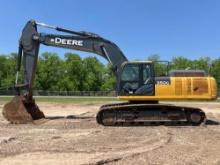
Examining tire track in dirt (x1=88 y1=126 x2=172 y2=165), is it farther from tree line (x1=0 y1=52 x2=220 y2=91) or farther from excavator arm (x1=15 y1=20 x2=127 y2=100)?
tree line (x1=0 y1=52 x2=220 y2=91)

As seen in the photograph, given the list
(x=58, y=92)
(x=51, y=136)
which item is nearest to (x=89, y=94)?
(x=58, y=92)

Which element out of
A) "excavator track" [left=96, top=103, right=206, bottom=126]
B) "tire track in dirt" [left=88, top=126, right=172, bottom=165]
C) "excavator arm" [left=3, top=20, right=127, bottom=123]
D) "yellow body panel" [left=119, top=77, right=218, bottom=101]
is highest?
"excavator arm" [left=3, top=20, right=127, bottom=123]

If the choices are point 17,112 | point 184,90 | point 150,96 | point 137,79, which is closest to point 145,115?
point 150,96

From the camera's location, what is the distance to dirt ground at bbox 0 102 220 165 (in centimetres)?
1077

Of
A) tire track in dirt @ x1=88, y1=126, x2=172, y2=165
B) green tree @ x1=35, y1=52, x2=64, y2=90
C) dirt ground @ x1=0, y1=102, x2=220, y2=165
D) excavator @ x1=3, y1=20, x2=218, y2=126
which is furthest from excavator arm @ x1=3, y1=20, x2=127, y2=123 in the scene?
green tree @ x1=35, y1=52, x2=64, y2=90

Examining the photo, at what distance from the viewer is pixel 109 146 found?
41.9 ft

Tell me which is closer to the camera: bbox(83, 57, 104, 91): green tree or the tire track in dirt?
the tire track in dirt

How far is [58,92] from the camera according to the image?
89750 millimetres

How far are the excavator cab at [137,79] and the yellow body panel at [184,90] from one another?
0.65 ft

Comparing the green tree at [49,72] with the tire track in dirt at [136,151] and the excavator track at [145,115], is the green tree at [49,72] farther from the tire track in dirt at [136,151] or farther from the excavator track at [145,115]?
the tire track in dirt at [136,151]

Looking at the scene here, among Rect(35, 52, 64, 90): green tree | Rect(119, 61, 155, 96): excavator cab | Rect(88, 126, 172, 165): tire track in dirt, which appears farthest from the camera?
Rect(35, 52, 64, 90): green tree

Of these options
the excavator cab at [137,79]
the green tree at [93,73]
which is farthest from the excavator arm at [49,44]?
the green tree at [93,73]

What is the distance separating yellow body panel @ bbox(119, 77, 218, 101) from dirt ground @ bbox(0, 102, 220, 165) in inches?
79.8

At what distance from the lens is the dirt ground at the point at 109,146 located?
35.3 ft
